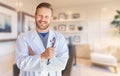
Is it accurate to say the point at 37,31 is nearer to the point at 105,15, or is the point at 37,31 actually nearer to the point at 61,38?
the point at 61,38

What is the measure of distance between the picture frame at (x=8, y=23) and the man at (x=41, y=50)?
4.93 ft

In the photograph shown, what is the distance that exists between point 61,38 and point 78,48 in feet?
13.1

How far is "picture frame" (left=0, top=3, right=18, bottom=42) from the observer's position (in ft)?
7.35

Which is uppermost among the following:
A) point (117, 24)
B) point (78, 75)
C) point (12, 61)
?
point (117, 24)

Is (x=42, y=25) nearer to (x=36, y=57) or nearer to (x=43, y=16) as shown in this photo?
(x=43, y=16)

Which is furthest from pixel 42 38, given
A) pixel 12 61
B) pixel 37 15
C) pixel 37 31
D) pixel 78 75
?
pixel 78 75

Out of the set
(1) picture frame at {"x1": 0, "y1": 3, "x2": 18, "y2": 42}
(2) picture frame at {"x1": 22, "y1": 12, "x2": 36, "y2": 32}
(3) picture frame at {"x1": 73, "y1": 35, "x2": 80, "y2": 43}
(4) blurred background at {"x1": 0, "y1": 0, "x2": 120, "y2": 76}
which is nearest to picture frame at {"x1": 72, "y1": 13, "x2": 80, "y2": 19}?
(4) blurred background at {"x1": 0, "y1": 0, "x2": 120, "y2": 76}

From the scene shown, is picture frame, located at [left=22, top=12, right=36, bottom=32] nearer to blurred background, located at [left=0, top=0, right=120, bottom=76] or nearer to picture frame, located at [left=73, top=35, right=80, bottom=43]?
blurred background, located at [left=0, top=0, right=120, bottom=76]

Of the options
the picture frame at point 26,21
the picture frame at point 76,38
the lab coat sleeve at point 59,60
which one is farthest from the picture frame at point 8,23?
the picture frame at point 76,38

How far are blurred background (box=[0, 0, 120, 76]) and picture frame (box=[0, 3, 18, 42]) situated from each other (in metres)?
0.01

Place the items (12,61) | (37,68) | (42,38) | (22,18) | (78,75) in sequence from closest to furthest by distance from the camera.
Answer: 1. (37,68)
2. (42,38)
3. (12,61)
4. (22,18)
5. (78,75)

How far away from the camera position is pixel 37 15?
0.93 metres

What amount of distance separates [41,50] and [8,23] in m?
1.78

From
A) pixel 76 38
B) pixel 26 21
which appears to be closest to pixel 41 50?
pixel 26 21
